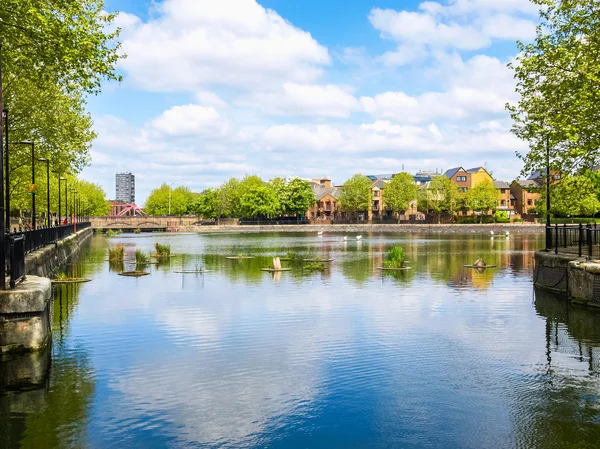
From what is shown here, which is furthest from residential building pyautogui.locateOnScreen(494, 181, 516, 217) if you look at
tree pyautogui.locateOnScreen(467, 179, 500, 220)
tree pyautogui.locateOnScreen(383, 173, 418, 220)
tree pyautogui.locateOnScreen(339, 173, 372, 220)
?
tree pyautogui.locateOnScreen(339, 173, 372, 220)

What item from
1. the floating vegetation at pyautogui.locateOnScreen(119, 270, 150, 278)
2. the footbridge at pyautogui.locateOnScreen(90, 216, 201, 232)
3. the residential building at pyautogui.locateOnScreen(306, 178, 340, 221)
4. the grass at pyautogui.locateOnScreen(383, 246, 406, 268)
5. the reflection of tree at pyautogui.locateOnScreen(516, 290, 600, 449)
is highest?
the residential building at pyautogui.locateOnScreen(306, 178, 340, 221)

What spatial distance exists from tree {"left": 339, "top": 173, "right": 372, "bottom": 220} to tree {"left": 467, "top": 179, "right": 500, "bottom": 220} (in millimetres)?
26944

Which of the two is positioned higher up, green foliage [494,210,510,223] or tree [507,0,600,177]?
→ tree [507,0,600,177]

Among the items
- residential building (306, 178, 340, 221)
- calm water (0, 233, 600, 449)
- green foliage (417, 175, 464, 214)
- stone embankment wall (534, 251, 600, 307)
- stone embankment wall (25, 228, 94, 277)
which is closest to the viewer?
calm water (0, 233, 600, 449)

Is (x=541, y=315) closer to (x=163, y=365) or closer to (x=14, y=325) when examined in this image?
(x=163, y=365)

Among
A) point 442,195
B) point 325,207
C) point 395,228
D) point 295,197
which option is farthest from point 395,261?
point 325,207

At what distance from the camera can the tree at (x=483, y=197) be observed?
145500 mm

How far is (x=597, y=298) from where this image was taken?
990 inches

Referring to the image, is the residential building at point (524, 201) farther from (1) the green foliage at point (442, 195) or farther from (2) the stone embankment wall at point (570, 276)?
(2) the stone embankment wall at point (570, 276)

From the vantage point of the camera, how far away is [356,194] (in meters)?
160

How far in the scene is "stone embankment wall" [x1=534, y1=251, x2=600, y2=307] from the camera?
25.3 meters

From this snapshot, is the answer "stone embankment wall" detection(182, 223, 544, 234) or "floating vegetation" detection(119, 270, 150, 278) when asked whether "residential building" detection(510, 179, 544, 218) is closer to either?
"stone embankment wall" detection(182, 223, 544, 234)

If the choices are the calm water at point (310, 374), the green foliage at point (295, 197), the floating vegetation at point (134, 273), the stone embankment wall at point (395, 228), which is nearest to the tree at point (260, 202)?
the green foliage at point (295, 197)

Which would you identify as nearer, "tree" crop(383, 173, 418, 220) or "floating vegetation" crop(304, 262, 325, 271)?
"floating vegetation" crop(304, 262, 325, 271)
